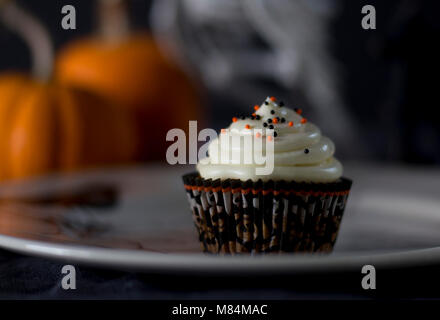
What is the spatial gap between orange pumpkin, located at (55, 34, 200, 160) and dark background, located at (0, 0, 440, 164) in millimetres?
690

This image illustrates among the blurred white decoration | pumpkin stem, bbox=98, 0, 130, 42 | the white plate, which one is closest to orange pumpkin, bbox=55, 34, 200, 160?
pumpkin stem, bbox=98, 0, 130, 42

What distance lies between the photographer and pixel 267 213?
1.08 metres

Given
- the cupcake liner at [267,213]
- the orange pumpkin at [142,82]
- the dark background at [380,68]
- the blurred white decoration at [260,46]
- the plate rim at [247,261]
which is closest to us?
the plate rim at [247,261]

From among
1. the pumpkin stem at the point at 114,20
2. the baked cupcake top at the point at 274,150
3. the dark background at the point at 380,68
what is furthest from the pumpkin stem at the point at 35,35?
the baked cupcake top at the point at 274,150

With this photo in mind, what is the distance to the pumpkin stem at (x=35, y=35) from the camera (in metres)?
2.37

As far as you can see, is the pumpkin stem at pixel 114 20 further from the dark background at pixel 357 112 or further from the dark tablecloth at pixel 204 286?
the dark tablecloth at pixel 204 286

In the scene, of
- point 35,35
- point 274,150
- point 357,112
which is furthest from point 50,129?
point 357,112

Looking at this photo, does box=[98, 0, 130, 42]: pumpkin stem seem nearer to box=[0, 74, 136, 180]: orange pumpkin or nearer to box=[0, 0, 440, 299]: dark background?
box=[0, 74, 136, 180]: orange pumpkin

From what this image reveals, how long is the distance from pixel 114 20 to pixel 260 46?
3.03 ft

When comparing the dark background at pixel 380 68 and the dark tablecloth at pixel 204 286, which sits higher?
the dark background at pixel 380 68

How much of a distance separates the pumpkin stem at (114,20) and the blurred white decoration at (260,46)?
0.24m

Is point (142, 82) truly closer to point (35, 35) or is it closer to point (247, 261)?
point (35, 35)

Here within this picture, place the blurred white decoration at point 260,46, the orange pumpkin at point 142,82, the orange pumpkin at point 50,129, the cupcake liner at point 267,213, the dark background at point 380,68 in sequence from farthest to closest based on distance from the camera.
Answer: the blurred white decoration at point 260,46, the orange pumpkin at point 142,82, the dark background at point 380,68, the orange pumpkin at point 50,129, the cupcake liner at point 267,213

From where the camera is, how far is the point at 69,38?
3553 mm
